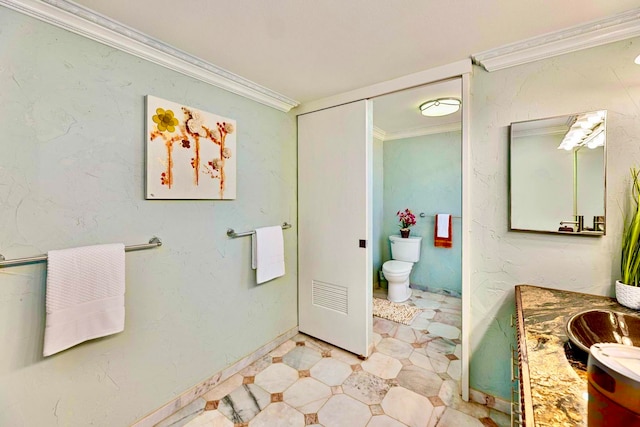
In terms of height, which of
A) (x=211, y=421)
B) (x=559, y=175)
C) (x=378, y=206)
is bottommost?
(x=211, y=421)

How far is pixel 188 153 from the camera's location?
166cm

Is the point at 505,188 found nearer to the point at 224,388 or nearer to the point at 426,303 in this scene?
the point at 426,303

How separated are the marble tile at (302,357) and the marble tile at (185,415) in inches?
25.8

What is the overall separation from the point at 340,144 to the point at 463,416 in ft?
6.52

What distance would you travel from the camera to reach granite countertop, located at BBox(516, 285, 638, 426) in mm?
622

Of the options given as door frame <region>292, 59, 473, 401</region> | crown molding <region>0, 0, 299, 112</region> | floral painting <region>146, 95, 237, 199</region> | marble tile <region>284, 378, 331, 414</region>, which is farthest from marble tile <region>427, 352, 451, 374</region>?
crown molding <region>0, 0, 299, 112</region>

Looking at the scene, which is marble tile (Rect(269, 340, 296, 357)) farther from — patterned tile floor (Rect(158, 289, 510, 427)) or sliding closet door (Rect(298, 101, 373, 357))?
sliding closet door (Rect(298, 101, 373, 357))

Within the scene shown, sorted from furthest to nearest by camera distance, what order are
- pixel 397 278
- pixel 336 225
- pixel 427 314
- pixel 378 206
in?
1. pixel 378 206
2. pixel 397 278
3. pixel 427 314
4. pixel 336 225

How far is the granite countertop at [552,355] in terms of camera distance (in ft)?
2.04

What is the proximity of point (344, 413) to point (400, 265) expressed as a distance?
194 centimetres

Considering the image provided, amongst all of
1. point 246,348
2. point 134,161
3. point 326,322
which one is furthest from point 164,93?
point 326,322

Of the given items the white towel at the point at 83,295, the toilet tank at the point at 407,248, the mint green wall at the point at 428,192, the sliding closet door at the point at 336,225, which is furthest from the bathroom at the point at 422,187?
the white towel at the point at 83,295

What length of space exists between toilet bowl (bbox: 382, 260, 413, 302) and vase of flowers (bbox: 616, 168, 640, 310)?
1.99 m

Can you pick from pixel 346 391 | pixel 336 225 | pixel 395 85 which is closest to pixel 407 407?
pixel 346 391
